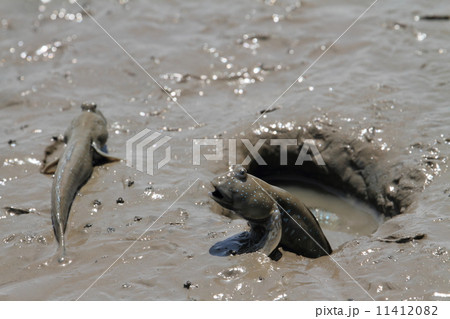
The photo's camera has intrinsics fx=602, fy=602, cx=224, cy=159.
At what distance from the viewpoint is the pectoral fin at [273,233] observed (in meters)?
4.43

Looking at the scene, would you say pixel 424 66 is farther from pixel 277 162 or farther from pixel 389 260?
pixel 389 260

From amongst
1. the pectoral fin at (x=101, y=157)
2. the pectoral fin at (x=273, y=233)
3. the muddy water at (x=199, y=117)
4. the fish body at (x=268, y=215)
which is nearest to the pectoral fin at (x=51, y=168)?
the muddy water at (x=199, y=117)

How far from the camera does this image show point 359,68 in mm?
7320

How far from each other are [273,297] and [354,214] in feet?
7.21

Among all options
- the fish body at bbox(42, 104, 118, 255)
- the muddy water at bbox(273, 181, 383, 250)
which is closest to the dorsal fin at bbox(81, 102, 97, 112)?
the fish body at bbox(42, 104, 118, 255)

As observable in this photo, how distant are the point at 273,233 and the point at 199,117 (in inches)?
103

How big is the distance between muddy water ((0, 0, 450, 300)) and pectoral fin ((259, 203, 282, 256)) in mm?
93

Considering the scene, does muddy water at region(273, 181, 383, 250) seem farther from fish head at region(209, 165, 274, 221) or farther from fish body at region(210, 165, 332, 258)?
fish head at region(209, 165, 274, 221)

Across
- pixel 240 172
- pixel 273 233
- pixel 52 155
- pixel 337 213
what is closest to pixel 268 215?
pixel 273 233

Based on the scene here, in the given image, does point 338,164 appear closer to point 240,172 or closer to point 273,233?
point 273,233

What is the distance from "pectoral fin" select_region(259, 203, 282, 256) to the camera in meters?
4.43

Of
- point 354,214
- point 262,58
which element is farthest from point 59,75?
point 354,214

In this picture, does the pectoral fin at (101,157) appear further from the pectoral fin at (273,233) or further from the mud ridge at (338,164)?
the pectoral fin at (273,233)

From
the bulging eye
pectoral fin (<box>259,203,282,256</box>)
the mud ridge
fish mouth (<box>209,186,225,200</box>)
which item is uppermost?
the bulging eye
